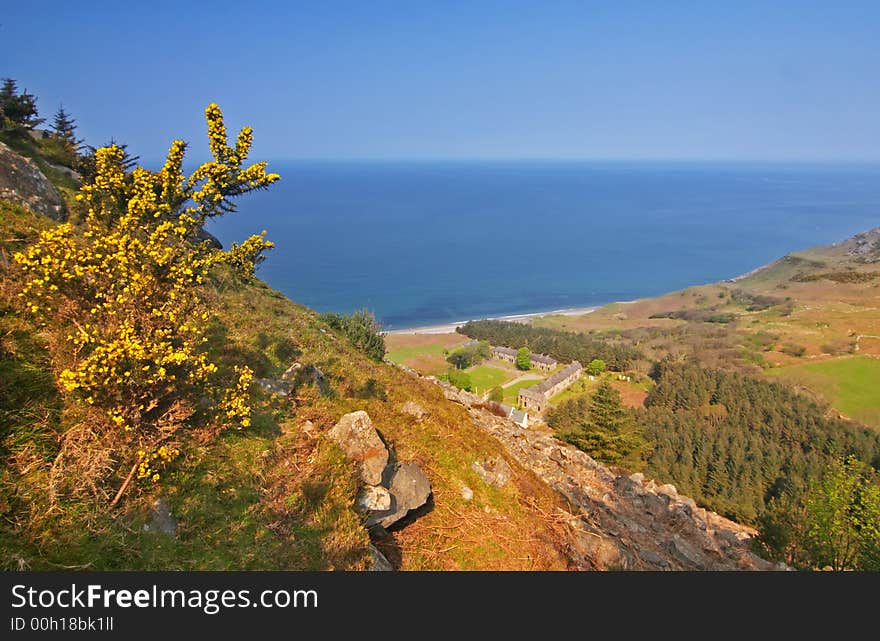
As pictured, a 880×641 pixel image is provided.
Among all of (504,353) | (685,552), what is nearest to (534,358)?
(504,353)

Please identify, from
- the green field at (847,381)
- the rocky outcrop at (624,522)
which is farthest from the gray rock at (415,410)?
the green field at (847,381)

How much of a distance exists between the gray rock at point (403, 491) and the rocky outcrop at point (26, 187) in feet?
44.8

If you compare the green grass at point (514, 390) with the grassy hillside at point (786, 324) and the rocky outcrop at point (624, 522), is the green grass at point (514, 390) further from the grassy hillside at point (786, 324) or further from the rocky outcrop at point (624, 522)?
the rocky outcrop at point (624, 522)

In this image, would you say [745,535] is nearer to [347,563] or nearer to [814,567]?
[814,567]

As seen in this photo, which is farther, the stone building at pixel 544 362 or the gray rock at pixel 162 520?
the stone building at pixel 544 362

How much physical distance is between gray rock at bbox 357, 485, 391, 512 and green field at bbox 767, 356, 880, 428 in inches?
2887

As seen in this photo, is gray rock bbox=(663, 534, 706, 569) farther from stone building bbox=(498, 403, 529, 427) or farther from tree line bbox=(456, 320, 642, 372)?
tree line bbox=(456, 320, 642, 372)

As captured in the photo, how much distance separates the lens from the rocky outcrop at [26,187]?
12.6 meters

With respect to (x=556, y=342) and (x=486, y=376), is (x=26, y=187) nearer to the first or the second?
(x=486, y=376)

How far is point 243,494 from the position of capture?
5992 millimetres

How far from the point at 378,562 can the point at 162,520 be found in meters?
2.78

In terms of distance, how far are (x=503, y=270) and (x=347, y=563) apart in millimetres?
145552

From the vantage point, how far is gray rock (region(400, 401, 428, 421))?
33.0 ft

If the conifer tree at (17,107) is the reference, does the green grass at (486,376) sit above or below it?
below
